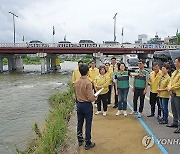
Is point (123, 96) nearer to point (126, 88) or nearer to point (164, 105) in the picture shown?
point (126, 88)

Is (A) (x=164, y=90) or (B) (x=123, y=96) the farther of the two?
(B) (x=123, y=96)

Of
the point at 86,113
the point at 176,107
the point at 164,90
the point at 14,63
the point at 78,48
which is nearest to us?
the point at 86,113

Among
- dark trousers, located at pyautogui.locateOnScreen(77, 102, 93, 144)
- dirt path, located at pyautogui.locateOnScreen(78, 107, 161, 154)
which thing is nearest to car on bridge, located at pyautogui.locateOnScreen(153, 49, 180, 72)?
dirt path, located at pyautogui.locateOnScreen(78, 107, 161, 154)

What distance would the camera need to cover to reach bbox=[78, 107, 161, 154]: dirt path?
214 inches

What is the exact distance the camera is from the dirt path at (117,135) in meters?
5.43

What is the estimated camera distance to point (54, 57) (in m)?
58.3

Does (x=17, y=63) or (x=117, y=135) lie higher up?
(x=17, y=63)

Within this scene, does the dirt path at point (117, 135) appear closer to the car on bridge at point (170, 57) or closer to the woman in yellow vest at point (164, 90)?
the woman in yellow vest at point (164, 90)

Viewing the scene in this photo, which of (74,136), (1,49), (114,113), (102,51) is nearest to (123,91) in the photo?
(114,113)

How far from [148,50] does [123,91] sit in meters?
38.9

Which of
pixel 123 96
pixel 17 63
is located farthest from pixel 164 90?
pixel 17 63

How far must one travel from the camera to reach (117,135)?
6.43 metres

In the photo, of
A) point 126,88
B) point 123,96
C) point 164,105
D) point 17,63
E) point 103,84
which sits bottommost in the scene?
point 17,63

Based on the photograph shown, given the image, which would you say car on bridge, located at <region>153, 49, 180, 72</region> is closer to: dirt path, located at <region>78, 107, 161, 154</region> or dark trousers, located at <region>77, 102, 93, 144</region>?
dirt path, located at <region>78, 107, 161, 154</region>
